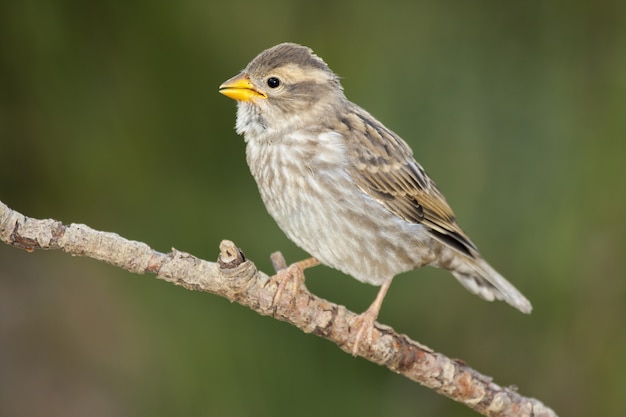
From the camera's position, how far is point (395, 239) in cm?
500

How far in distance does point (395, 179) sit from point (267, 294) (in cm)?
125

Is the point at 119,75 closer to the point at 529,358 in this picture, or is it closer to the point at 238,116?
the point at 238,116

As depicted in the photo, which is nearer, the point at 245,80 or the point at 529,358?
the point at 245,80

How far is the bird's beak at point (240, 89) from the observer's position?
4688mm

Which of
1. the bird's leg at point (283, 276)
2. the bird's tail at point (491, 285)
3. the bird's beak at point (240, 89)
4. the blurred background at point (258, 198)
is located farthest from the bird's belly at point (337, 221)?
the blurred background at point (258, 198)

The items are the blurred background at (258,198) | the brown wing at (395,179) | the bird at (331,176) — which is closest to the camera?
the bird at (331,176)

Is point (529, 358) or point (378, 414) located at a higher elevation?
point (529, 358)

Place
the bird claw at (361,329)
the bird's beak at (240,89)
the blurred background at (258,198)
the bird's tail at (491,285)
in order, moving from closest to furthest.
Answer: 1. the bird claw at (361,329)
2. the bird's beak at (240,89)
3. the bird's tail at (491,285)
4. the blurred background at (258,198)

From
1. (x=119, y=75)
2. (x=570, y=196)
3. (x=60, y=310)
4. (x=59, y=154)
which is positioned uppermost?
(x=570, y=196)

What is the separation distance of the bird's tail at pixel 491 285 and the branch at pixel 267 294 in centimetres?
78

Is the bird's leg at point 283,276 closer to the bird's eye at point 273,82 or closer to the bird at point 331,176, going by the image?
the bird at point 331,176

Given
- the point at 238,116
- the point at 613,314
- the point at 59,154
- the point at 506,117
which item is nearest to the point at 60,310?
the point at 59,154

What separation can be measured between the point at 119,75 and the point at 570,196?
2.89 m

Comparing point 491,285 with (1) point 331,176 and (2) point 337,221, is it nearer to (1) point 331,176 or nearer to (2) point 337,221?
(2) point 337,221
